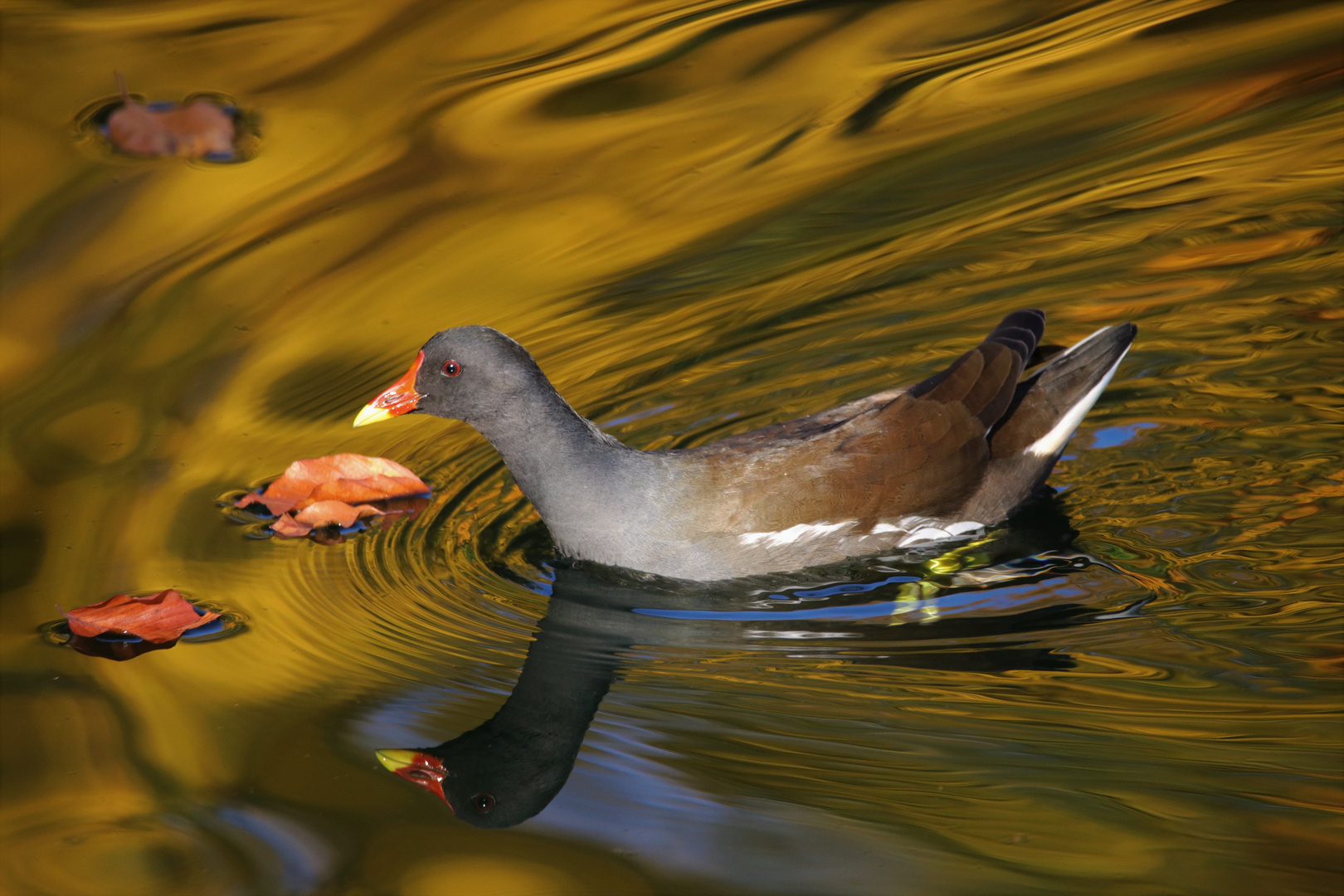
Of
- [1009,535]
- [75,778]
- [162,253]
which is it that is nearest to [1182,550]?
[1009,535]

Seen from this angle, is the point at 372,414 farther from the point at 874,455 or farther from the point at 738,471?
the point at 874,455

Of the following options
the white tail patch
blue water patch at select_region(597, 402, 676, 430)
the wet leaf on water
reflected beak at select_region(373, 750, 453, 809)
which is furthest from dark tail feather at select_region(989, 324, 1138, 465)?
reflected beak at select_region(373, 750, 453, 809)

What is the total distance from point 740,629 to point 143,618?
1.89m

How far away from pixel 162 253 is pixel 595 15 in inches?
112

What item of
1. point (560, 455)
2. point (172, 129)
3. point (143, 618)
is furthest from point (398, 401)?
point (172, 129)

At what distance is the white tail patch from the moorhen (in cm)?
19

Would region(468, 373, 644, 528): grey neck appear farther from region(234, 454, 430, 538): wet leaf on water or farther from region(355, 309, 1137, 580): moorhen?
region(234, 454, 430, 538): wet leaf on water

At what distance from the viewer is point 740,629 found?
4504 mm

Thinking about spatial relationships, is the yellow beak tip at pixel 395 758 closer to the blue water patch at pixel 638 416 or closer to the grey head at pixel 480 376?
the grey head at pixel 480 376

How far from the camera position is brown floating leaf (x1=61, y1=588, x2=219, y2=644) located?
4457 millimetres

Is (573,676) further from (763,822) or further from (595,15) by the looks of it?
(595,15)

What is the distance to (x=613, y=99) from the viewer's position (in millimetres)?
7645

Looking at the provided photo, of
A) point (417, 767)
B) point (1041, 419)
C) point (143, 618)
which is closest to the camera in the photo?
point (417, 767)

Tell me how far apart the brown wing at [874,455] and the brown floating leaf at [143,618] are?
5.71 ft
